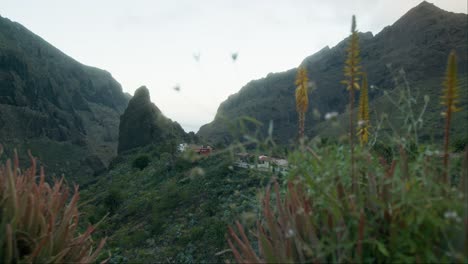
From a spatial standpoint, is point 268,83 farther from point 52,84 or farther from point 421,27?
point 52,84

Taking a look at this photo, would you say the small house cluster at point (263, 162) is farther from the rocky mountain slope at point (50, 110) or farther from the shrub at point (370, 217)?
the rocky mountain slope at point (50, 110)

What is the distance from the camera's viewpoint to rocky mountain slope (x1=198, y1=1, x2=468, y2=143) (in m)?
64.4

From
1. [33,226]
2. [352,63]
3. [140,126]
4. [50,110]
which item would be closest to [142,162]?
[140,126]

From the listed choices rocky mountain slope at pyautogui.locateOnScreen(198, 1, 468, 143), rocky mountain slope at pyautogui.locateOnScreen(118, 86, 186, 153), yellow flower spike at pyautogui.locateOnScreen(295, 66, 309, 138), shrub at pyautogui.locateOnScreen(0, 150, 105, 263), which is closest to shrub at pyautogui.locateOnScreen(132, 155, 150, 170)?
rocky mountain slope at pyautogui.locateOnScreen(118, 86, 186, 153)

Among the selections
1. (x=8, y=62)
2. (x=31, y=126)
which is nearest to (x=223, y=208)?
(x=31, y=126)

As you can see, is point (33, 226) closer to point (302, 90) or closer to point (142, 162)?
point (302, 90)

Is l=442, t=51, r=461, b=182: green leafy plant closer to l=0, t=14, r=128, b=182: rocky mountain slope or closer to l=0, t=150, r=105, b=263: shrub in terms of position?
l=0, t=150, r=105, b=263: shrub

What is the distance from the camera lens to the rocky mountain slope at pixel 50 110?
261 ft

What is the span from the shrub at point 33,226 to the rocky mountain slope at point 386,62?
43.5 m

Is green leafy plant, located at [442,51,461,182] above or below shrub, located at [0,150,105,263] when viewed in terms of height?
above

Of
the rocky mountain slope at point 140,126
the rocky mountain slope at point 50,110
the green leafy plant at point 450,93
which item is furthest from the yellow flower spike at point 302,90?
the rocky mountain slope at point 50,110

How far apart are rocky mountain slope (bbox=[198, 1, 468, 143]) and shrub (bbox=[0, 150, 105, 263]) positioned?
43472 millimetres

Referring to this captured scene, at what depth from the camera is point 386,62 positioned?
5656 centimetres

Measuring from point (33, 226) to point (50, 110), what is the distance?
360 ft
